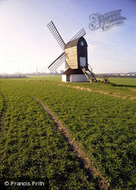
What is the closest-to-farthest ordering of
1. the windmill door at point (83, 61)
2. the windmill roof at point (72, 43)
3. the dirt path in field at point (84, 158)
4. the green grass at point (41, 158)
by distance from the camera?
the dirt path in field at point (84, 158)
the green grass at point (41, 158)
the windmill roof at point (72, 43)
the windmill door at point (83, 61)

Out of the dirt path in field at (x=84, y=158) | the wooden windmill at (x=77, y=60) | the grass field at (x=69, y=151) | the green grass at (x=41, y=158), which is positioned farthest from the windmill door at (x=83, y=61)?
the green grass at (x=41, y=158)

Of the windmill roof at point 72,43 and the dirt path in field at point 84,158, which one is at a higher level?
the windmill roof at point 72,43

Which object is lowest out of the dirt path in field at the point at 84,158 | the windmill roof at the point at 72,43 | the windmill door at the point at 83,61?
the dirt path in field at the point at 84,158

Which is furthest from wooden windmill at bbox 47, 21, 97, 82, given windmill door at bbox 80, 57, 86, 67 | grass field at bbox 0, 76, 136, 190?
grass field at bbox 0, 76, 136, 190

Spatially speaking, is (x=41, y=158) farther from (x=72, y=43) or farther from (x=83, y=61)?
(x=72, y=43)

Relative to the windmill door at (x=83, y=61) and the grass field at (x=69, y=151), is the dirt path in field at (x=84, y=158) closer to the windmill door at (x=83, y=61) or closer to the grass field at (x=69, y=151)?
the grass field at (x=69, y=151)

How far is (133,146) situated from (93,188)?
3.19 metres

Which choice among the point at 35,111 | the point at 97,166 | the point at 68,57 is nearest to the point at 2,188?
the point at 97,166

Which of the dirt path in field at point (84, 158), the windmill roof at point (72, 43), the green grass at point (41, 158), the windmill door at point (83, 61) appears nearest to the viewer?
the dirt path in field at point (84, 158)

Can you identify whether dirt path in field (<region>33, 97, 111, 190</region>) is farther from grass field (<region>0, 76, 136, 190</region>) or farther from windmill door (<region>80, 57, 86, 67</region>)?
windmill door (<region>80, 57, 86, 67</region>)

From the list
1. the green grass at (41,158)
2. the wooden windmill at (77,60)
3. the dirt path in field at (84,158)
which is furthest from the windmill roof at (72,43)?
the green grass at (41,158)

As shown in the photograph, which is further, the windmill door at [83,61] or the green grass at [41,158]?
the windmill door at [83,61]

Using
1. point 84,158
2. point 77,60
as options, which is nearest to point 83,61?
point 77,60

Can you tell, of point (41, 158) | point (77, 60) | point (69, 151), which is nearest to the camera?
point (41, 158)
